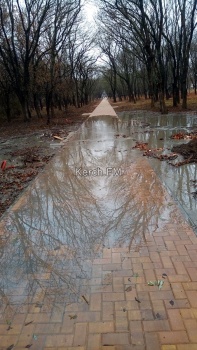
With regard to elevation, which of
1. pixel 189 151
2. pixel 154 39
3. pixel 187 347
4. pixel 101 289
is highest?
pixel 154 39

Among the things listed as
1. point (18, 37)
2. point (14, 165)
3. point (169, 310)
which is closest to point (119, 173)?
point (14, 165)

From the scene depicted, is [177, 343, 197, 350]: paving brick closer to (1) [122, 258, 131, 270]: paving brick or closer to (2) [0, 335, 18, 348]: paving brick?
(1) [122, 258, 131, 270]: paving brick

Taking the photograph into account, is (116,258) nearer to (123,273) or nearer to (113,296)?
(123,273)

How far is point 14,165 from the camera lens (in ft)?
27.9

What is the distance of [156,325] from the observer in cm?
250

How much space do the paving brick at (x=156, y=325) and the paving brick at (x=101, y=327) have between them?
1.03 ft

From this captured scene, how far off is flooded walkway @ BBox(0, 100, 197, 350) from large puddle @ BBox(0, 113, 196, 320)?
0.01m

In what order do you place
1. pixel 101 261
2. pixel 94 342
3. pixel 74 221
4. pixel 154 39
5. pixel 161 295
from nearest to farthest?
pixel 94 342
pixel 161 295
pixel 101 261
pixel 74 221
pixel 154 39

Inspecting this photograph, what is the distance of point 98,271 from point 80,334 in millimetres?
847

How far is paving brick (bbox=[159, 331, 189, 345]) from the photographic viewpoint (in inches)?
92.0

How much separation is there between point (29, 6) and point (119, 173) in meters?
14.9

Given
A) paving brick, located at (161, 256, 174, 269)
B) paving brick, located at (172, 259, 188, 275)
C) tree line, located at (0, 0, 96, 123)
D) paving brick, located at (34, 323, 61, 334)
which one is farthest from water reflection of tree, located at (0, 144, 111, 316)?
tree line, located at (0, 0, 96, 123)

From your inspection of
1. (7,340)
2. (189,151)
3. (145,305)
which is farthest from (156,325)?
(189,151)

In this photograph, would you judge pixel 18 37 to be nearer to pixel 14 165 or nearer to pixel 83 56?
pixel 14 165
